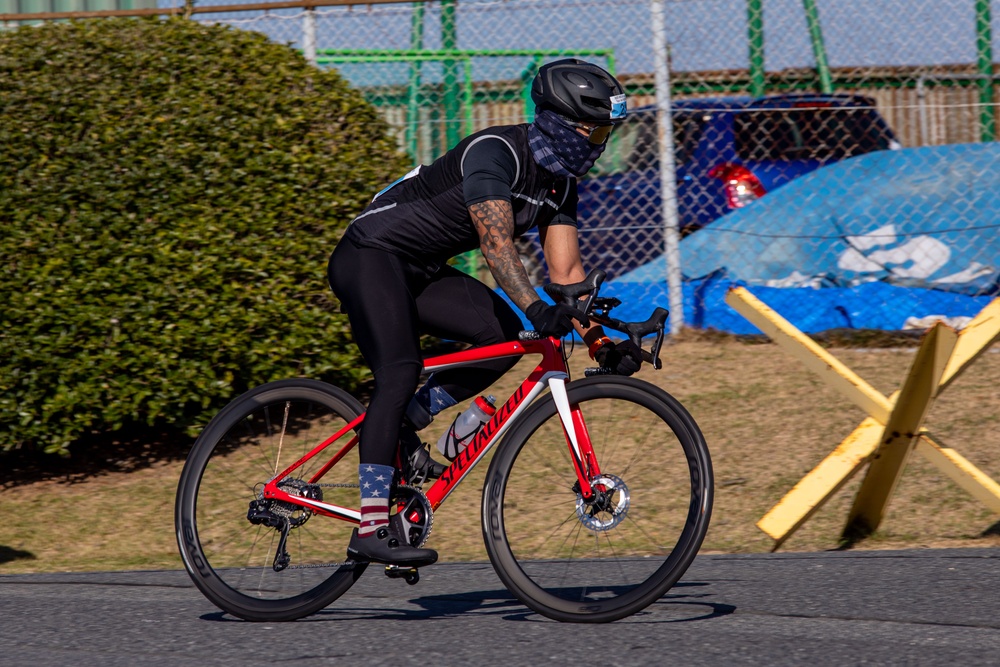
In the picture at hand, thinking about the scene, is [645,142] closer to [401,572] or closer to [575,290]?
[575,290]

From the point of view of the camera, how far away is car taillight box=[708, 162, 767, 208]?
381 inches

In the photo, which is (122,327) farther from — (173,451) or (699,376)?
(699,376)

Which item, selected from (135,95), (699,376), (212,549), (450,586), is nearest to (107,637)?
(212,549)

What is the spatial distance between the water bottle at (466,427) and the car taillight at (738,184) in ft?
18.6

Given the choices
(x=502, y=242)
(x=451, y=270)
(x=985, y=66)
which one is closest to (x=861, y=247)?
(x=985, y=66)

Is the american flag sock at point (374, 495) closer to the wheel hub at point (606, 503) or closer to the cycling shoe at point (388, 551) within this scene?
the cycling shoe at point (388, 551)

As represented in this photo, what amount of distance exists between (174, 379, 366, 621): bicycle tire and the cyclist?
→ 27cm

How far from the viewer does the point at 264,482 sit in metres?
4.54

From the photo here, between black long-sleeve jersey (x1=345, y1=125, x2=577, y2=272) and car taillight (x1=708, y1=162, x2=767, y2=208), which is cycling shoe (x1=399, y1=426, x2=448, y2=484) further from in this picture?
car taillight (x1=708, y1=162, x2=767, y2=208)

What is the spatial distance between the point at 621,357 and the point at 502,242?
21.0 inches

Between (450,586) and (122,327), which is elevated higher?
(122,327)

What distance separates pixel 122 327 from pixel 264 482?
2459 mm

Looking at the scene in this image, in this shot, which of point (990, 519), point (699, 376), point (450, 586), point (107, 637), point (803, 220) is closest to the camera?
point (107, 637)

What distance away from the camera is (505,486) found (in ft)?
13.3
